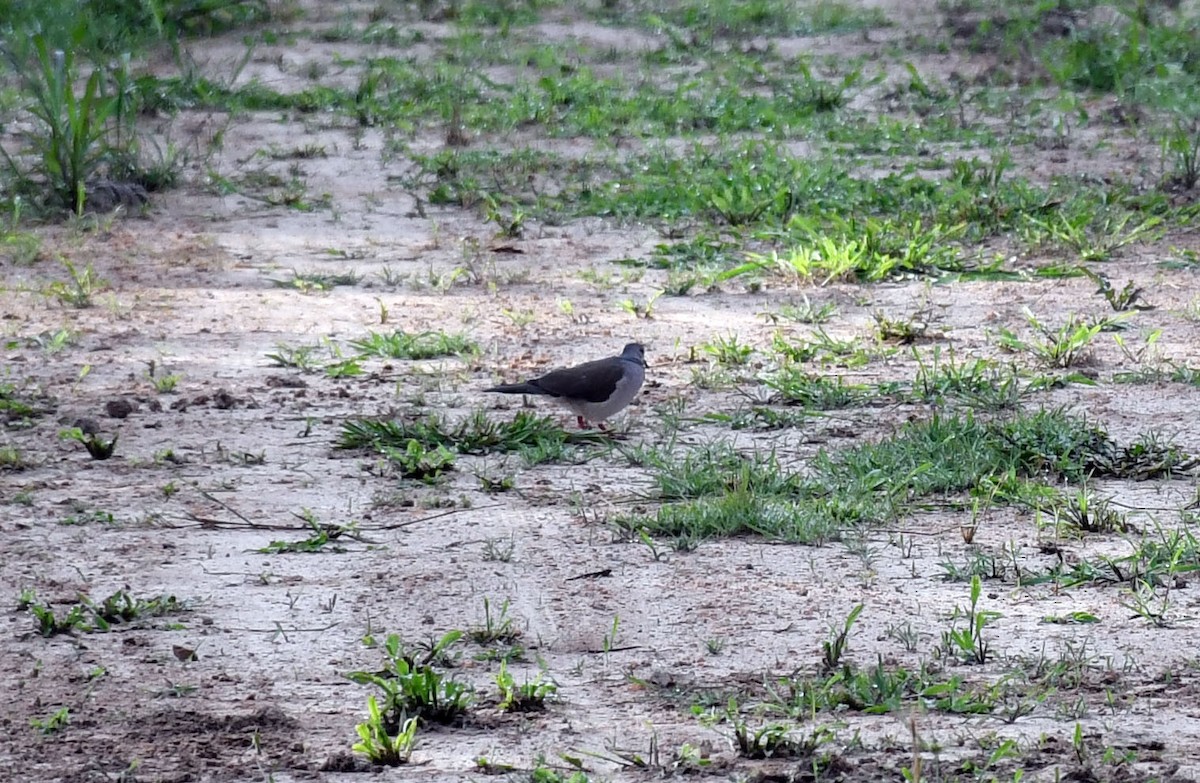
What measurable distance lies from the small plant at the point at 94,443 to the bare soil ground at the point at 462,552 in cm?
4

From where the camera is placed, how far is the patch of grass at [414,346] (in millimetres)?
6258

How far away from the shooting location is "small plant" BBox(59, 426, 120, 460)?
508 cm

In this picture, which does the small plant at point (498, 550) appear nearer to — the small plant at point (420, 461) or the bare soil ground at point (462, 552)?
the bare soil ground at point (462, 552)

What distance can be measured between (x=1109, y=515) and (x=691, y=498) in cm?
111

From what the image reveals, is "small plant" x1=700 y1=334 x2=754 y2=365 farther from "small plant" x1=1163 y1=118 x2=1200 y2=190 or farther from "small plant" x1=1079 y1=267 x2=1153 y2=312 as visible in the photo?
"small plant" x1=1163 y1=118 x2=1200 y2=190

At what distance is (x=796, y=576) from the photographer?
4137 millimetres

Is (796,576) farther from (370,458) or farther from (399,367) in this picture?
(399,367)

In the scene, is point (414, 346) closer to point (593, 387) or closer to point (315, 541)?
point (593, 387)

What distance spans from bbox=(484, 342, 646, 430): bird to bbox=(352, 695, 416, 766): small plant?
216 centimetres

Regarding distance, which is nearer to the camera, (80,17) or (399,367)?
(399,367)

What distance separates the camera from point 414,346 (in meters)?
6.28

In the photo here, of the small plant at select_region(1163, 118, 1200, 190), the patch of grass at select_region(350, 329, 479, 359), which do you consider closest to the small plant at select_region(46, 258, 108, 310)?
the patch of grass at select_region(350, 329, 479, 359)

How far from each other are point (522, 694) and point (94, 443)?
7.31 feet

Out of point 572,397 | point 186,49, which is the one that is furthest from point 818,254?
point 186,49
